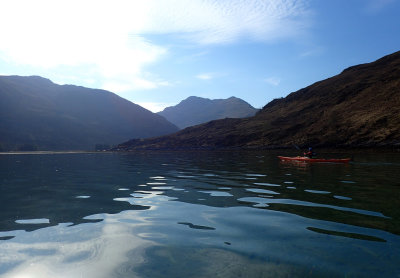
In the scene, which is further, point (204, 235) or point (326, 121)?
point (326, 121)

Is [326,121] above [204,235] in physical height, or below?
above

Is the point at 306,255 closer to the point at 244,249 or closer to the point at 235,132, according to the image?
the point at 244,249

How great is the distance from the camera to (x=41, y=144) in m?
151

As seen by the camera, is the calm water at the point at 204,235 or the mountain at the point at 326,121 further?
the mountain at the point at 326,121

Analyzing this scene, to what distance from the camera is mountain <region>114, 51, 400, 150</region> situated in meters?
61.0

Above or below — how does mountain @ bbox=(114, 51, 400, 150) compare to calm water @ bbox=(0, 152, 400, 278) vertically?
above

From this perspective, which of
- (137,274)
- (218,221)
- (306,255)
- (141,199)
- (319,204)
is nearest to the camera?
(137,274)

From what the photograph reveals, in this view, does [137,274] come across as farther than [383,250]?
No

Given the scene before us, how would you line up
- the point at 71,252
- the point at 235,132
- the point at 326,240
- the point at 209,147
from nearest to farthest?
the point at 71,252 < the point at 326,240 < the point at 209,147 < the point at 235,132

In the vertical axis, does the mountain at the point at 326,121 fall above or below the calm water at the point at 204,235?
above

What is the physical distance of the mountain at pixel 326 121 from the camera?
200 ft

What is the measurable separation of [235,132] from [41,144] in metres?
117

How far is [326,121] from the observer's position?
246ft

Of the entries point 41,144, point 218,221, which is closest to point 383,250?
point 218,221
